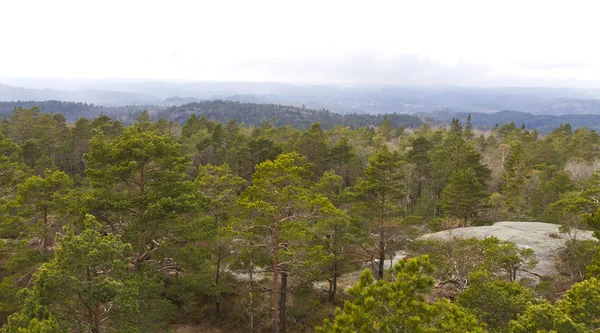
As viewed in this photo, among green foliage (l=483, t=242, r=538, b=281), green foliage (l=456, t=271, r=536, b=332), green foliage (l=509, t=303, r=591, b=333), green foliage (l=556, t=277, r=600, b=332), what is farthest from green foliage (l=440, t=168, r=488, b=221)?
green foliage (l=509, t=303, r=591, b=333)

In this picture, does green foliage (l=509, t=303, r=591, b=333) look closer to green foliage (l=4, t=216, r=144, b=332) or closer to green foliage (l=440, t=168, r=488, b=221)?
green foliage (l=4, t=216, r=144, b=332)

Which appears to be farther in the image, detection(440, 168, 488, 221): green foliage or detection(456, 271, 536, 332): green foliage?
detection(440, 168, 488, 221): green foliage

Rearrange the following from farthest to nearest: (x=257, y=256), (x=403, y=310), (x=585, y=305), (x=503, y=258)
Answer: (x=257, y=256)
(x=503, y=258)
(x=585, y=305)
(x=403, y=310)

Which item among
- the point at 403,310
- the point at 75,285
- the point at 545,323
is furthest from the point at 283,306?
the point at 545,323

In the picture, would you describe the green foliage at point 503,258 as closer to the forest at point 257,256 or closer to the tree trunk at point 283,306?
the forest at point 257,256

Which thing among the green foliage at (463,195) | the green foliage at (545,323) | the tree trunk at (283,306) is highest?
the green foliage at (545,323)

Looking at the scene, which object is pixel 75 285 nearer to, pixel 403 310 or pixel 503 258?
pixel 403 310

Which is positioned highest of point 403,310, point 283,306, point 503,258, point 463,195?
point 403,310

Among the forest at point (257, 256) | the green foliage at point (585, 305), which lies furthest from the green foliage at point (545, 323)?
the green foliage at point (585, 305)

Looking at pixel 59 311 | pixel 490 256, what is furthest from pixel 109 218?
pixel 490 256

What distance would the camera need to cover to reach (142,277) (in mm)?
12008

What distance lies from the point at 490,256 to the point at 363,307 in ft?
30.5

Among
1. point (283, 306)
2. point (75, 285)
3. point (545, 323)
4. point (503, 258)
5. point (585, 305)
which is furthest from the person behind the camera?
point (283, 306)

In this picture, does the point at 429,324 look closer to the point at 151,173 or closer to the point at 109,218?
the point at 151,173
